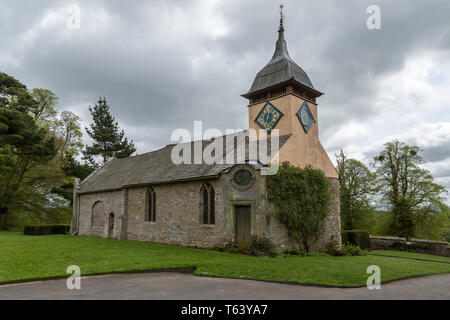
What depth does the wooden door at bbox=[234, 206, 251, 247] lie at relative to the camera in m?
13.8

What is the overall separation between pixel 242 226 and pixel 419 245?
16911 mm

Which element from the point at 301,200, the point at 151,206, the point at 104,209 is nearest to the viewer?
the point at 301,200

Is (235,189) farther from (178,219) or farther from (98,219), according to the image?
(98,219)

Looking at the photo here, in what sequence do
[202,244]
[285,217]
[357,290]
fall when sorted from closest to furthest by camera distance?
1. [357,290]
2. [285,217]
3. [202,244]

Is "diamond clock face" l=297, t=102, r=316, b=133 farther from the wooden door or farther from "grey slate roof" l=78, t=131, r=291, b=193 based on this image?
the wooden door

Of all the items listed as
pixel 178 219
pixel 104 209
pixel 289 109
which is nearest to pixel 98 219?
pixel 104 209

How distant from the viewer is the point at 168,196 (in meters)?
17.7

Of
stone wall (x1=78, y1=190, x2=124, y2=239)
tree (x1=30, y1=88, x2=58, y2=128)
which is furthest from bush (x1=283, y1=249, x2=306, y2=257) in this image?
tree (x1=30, y1=88, x2=58, y2=128)

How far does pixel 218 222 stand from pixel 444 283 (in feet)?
31.1

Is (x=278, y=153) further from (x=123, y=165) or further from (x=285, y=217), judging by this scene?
(x=123, y=165)

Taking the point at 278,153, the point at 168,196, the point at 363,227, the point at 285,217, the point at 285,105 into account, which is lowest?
the point at 363,227

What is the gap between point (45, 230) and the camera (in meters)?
25.7

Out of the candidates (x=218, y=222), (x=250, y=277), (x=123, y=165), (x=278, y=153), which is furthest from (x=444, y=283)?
(x=123, y=165)
